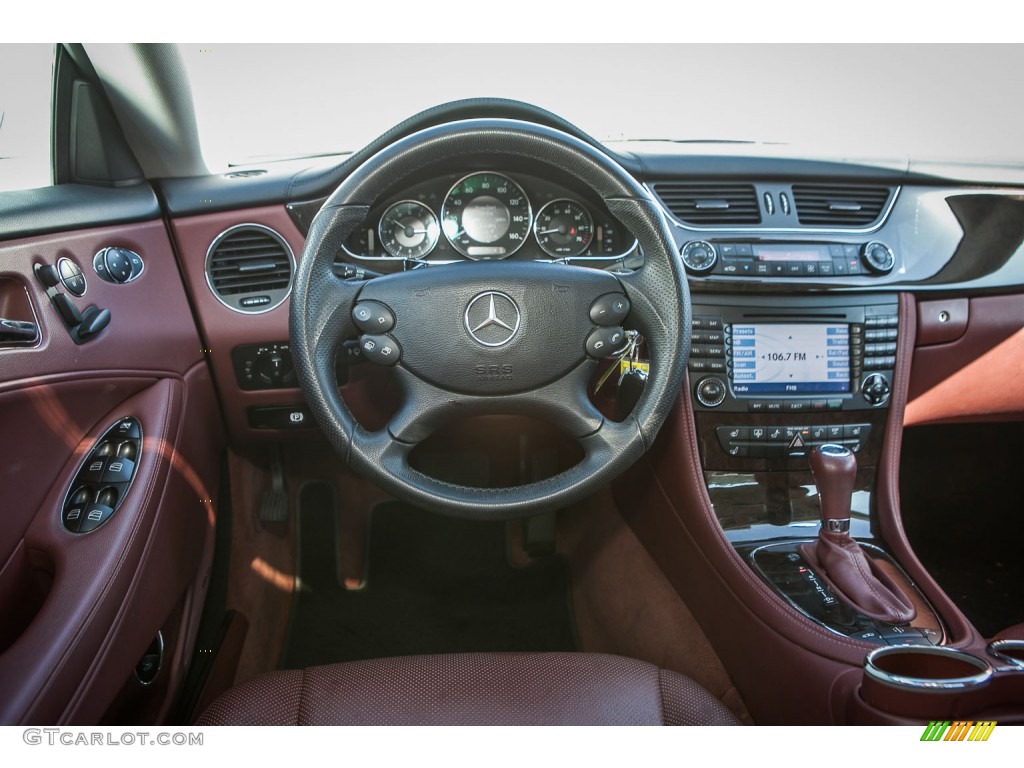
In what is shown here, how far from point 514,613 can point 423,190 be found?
1117 mm

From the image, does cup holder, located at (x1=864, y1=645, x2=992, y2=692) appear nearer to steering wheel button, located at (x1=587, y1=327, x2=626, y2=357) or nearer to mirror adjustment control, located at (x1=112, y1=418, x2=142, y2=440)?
steering wheel button, located at (x1=587, y1=327, x2=626, y2=357)

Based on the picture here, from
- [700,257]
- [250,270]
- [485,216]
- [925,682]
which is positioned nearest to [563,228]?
[485,216]

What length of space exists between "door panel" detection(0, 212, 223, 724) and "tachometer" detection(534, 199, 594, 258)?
736 millimetres

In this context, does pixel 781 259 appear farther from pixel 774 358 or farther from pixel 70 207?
pixel 70 207

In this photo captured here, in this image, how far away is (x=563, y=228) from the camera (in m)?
1.59

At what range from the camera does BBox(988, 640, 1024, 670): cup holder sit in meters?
1.06

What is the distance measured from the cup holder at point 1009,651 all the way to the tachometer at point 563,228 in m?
0.97

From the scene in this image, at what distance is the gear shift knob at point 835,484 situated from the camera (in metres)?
1.45

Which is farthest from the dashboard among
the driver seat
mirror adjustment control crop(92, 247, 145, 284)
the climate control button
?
the driver seat

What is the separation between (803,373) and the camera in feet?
5.52

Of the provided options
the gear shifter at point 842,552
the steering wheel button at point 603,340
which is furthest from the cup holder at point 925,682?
the steering wheel button at point 603,340

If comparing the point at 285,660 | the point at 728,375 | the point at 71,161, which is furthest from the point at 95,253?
the point at 728,375

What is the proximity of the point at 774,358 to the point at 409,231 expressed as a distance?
807mm

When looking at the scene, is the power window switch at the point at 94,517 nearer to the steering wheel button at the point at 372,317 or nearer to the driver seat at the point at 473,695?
the driver seat at the point at 473,695
